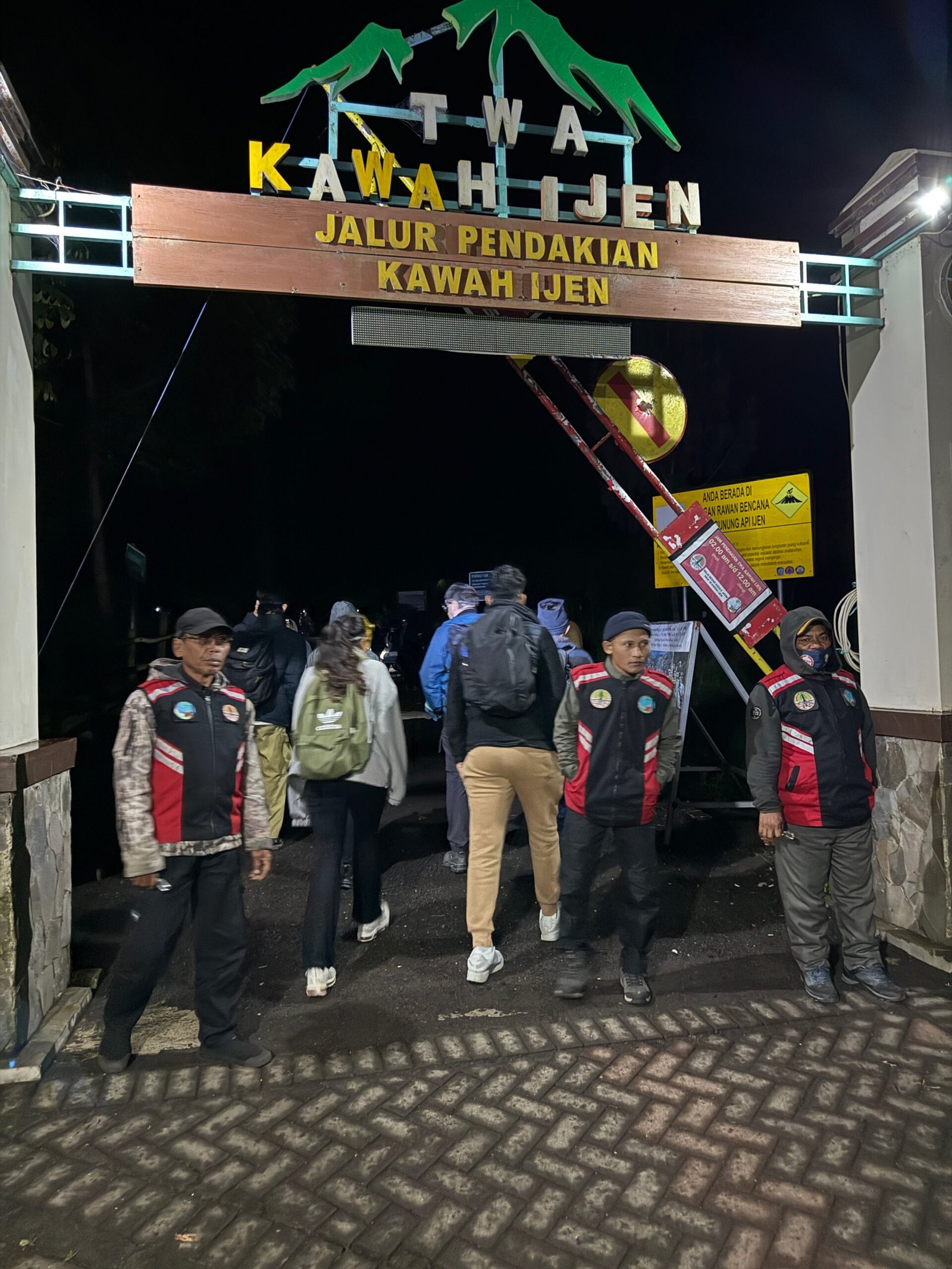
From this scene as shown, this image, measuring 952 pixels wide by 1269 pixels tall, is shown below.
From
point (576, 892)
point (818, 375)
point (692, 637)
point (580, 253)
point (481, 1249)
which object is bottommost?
point (481, 1249)

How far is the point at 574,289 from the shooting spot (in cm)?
463

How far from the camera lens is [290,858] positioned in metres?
6.37

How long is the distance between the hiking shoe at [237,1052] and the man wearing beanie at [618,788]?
1377 millimetres

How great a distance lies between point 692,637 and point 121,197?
187 inches

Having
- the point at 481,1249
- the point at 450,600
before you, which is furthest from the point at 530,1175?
the point at 450,600

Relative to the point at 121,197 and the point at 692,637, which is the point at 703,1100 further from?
the point at 121,197

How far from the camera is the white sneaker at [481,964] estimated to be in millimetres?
4203

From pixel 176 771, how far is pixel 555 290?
317 centimetres

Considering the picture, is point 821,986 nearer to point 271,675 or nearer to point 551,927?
point 551,927

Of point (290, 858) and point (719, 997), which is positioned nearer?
point (719, 997)

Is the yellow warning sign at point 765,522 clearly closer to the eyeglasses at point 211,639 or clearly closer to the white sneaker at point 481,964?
the white sneaker at point 481,964

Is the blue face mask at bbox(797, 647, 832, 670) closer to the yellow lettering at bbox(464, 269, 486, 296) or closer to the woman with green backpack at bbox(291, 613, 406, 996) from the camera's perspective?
the woman with green backpack at bbox(291, 613, 406, 996)

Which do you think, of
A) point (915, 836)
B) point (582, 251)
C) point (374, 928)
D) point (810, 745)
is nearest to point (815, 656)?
point (810, 745)

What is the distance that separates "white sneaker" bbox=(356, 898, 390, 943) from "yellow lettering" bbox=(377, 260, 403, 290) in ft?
11.2
